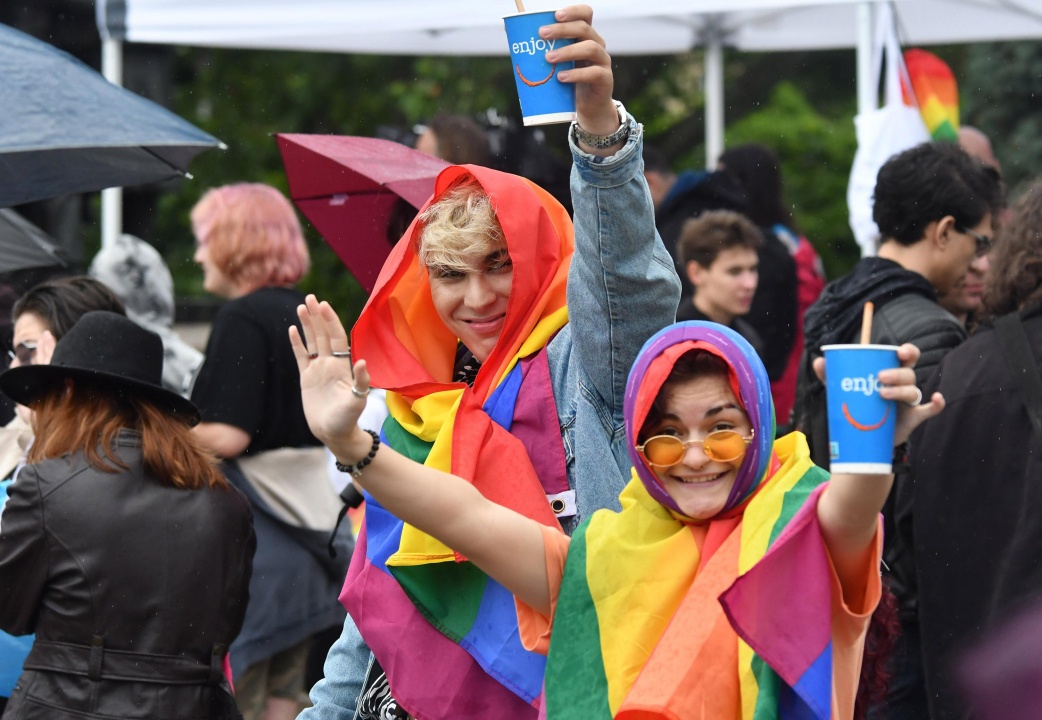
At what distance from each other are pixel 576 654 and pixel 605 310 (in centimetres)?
64

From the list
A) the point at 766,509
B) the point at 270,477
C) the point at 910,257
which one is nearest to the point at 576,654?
the point at 766,509

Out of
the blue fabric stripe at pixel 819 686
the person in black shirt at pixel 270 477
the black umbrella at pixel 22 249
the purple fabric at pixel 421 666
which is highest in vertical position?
the blue fabric stripe at pixel 819 686

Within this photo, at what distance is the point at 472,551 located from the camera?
97.0 inches

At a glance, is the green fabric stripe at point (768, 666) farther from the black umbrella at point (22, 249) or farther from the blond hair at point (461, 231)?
the black umbrella at point (22, 249)

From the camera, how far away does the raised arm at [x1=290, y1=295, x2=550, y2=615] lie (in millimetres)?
2328

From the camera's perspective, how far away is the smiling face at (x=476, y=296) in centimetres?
295

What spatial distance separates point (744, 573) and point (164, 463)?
2054 mm

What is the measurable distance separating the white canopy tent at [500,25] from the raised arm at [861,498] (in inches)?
168

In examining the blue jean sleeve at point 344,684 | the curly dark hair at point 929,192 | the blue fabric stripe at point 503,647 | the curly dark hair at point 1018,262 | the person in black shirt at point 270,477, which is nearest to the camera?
the blue fabric stripe at point 503,647

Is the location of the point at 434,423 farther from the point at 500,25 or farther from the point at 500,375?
the point at 500,25

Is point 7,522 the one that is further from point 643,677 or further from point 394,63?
point 394,63

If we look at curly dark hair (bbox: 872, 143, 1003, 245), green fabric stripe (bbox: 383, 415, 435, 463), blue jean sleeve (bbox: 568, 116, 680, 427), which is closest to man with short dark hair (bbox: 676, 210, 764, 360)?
curly dark hair (bbox: 872, 143, 1003, 245)

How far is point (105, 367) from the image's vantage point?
12.5 feet

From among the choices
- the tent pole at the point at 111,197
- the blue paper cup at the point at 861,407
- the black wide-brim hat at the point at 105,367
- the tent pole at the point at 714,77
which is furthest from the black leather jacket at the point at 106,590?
the tent pole at the point at 714,77
